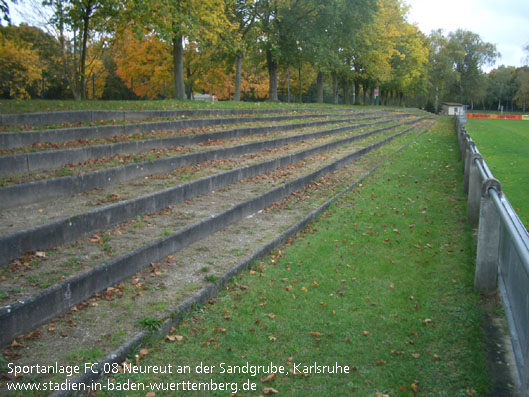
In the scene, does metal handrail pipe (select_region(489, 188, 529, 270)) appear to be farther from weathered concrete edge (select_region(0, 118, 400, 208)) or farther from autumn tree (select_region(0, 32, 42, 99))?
autumn tree (select_region(0, 32, 42, 99))

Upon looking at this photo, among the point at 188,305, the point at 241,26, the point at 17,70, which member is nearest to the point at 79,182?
the point at 188,305

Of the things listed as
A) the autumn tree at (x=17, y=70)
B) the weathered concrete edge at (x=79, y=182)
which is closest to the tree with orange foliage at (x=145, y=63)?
the autumn tree at (x=17, y=70)

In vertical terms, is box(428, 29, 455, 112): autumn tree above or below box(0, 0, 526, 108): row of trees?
above

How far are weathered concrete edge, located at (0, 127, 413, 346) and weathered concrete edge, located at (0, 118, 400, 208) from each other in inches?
83.1

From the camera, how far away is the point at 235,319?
194 inches

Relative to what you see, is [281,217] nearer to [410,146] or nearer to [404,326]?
[404,326]

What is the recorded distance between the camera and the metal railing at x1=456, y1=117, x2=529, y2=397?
3.26m

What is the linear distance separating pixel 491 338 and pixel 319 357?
1628mm

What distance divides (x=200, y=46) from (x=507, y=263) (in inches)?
920

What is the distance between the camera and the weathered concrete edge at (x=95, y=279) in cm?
397

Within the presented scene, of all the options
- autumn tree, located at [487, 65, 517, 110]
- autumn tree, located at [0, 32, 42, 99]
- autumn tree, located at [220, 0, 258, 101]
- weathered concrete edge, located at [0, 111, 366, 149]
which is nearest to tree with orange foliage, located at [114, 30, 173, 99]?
autumn tree, located at [0, 32, 42, 99]

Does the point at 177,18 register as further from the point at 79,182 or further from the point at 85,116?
Answer: the point at 79,182

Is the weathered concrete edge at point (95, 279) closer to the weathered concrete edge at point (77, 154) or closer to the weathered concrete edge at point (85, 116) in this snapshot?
the weathered concrete edge at point (77, 154)

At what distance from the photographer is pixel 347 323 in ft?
16.1
